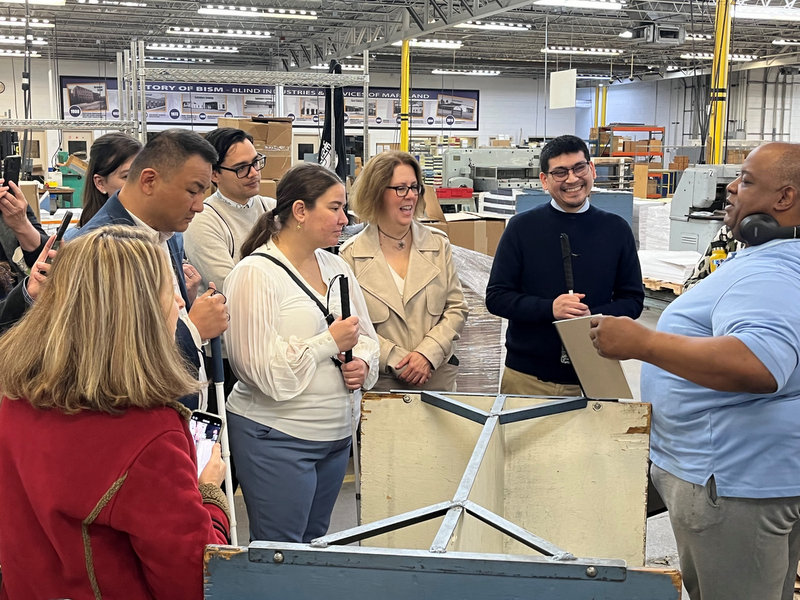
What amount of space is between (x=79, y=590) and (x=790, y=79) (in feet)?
74.9

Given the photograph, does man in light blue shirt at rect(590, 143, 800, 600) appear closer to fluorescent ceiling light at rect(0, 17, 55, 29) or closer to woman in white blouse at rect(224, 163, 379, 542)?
woman in white blouse at rect(224, 163, 379, 542)

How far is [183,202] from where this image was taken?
6.81ft

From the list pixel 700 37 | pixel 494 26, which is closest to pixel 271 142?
pixel 494 26

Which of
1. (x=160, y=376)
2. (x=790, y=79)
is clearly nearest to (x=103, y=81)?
(x=790, y=79)

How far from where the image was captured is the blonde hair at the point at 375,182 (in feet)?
8.66

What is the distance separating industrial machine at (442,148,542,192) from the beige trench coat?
A: 7816mm

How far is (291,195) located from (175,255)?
39 centimetres

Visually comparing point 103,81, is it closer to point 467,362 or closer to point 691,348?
point 467,362

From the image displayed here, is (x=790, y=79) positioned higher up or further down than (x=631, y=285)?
higher up

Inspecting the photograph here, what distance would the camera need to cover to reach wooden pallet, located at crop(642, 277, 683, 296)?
5477 millimetres

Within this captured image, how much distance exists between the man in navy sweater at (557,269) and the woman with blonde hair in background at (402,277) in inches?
7.9

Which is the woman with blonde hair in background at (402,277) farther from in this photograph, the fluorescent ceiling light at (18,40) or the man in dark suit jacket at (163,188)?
the fluorescent ceiling light at (18,40)

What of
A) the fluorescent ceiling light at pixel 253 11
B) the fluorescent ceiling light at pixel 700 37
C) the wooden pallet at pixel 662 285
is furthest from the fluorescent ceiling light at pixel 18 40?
the wooden pallet at pixel 662 285

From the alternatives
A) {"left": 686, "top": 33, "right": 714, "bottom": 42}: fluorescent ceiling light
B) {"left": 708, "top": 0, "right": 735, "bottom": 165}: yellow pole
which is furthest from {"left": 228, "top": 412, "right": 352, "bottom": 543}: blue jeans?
{"left": 686, "top": 33, "right": 714, "bottom": 42}: fluorescent ceiling light
